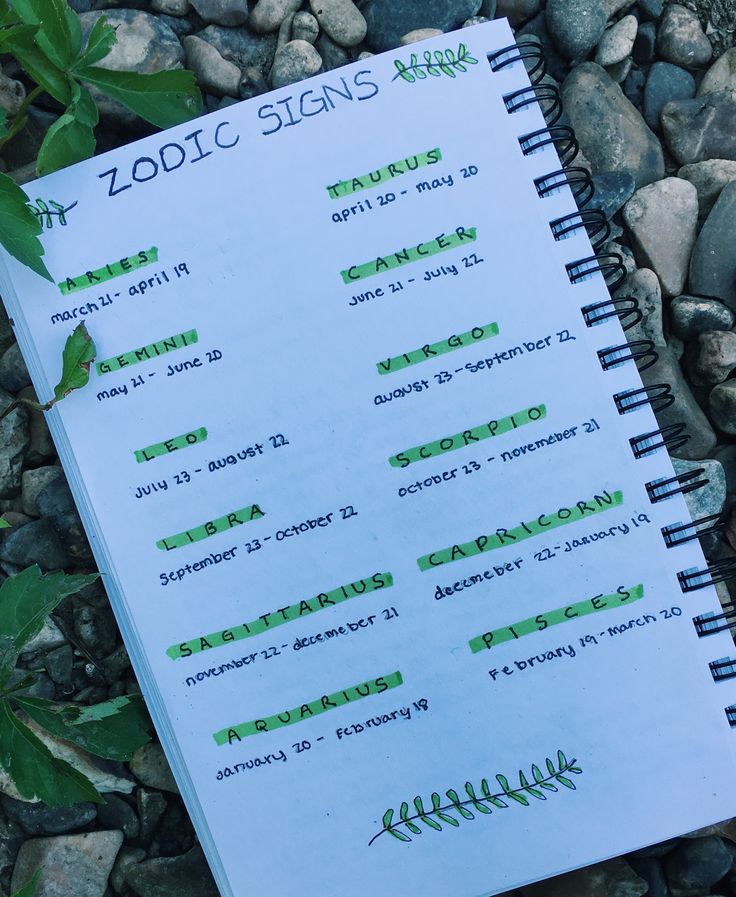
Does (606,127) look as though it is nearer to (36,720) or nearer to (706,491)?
(706,491)

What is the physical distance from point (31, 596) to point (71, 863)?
0.88 feet

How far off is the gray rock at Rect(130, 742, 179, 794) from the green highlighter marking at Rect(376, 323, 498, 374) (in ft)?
1.39

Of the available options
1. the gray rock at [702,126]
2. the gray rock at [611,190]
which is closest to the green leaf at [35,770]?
the gray rock at [611,190]

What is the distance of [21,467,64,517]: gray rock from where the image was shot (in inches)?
32.1

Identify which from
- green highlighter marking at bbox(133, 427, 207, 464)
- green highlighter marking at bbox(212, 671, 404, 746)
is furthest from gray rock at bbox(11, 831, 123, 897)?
green highlighter marking at bbox(133, 427, 207, 464)

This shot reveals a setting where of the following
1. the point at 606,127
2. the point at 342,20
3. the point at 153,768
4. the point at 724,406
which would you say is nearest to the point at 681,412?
the point at 724,406

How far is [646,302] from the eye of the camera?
2.69 ft

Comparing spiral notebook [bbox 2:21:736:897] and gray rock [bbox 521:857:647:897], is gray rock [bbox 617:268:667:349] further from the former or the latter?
gray rock [bbox 521:857:647:897]

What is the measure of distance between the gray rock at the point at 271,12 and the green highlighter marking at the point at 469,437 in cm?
45

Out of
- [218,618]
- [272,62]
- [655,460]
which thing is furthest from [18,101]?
[655,460]

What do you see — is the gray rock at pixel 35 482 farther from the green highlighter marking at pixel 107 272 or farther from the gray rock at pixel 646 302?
the gray rock at pixel 646 302

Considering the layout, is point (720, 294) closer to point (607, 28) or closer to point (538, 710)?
point (607, 28)

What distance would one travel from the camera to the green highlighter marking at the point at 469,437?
778 millimetres

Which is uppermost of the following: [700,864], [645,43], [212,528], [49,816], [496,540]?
[645,43]
